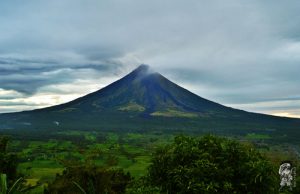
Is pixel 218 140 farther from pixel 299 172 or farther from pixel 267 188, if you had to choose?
pixel 299 172

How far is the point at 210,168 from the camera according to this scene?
24.8 metres

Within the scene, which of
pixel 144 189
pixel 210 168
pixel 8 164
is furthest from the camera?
pixel 8 164

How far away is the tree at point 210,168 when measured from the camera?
80.9 ft

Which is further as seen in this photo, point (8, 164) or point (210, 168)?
point (8, 164)

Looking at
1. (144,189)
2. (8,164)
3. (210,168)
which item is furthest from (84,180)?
(8,164)

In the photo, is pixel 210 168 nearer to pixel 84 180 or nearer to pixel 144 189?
pixel 144 189

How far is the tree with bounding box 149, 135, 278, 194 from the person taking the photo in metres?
24.7

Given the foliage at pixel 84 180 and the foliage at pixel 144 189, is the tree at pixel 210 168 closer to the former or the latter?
the foliage at pixel 144 189

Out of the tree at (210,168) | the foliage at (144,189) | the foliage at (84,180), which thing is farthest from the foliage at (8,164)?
the tree at (210,168)

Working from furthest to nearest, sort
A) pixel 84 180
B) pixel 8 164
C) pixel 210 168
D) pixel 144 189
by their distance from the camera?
pixel 8 164, pixel 84 180, pixel 210 168, pixel 144 189

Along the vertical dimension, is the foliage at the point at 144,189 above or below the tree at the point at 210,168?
below

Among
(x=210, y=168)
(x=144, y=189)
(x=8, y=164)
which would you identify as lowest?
(x=144, y=189)

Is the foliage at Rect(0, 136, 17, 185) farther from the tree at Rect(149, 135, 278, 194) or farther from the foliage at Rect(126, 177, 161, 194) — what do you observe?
the tree at Rect(149, 135, 278, 194)

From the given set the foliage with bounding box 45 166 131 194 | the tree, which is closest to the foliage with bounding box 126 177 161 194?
the tree
